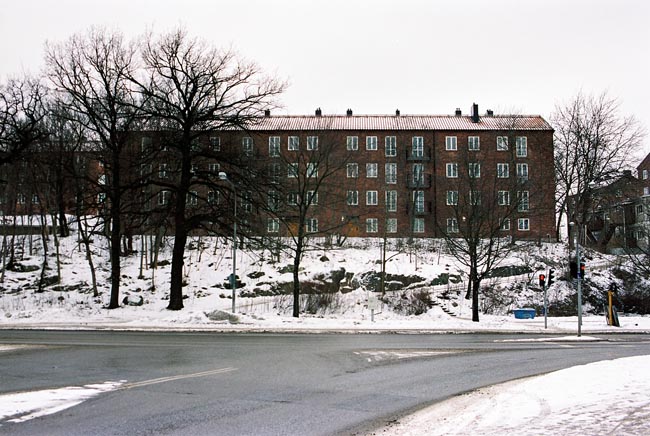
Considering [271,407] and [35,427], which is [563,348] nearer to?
[271,407]

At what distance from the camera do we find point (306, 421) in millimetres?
9016

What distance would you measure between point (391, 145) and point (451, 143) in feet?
24.1

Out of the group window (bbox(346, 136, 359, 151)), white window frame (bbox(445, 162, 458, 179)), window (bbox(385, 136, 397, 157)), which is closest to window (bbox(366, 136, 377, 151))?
window (bbox(346, 136, 359, 151))

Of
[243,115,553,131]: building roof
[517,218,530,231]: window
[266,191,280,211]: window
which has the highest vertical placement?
[243,115,553,131]: building roof

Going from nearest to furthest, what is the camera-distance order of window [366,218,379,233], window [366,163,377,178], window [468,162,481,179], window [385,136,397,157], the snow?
the snow, window [468,162,481,179], window [366,218,379,233], window [366,163,377,178], window [385,136,397,157]

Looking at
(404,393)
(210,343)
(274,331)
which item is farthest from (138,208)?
(404,393)

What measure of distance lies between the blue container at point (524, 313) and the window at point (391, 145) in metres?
39.8

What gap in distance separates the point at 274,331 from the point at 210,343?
677 cm

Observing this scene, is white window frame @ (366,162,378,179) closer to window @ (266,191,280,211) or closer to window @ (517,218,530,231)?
window @ (517,218,530,231)

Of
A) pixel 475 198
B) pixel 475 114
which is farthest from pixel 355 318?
pixel 475 114

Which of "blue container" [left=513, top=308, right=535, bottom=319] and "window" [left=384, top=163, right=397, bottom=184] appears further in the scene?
"window" [left=384, top=163, right=397, bottom=184]

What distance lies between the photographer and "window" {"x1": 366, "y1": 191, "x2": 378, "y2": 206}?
75312 millimetres

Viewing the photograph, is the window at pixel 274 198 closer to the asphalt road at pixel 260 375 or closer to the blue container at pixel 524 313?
the asphalt road at pixel 260 375

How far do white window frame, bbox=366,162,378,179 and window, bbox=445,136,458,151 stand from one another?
9.06 metres
